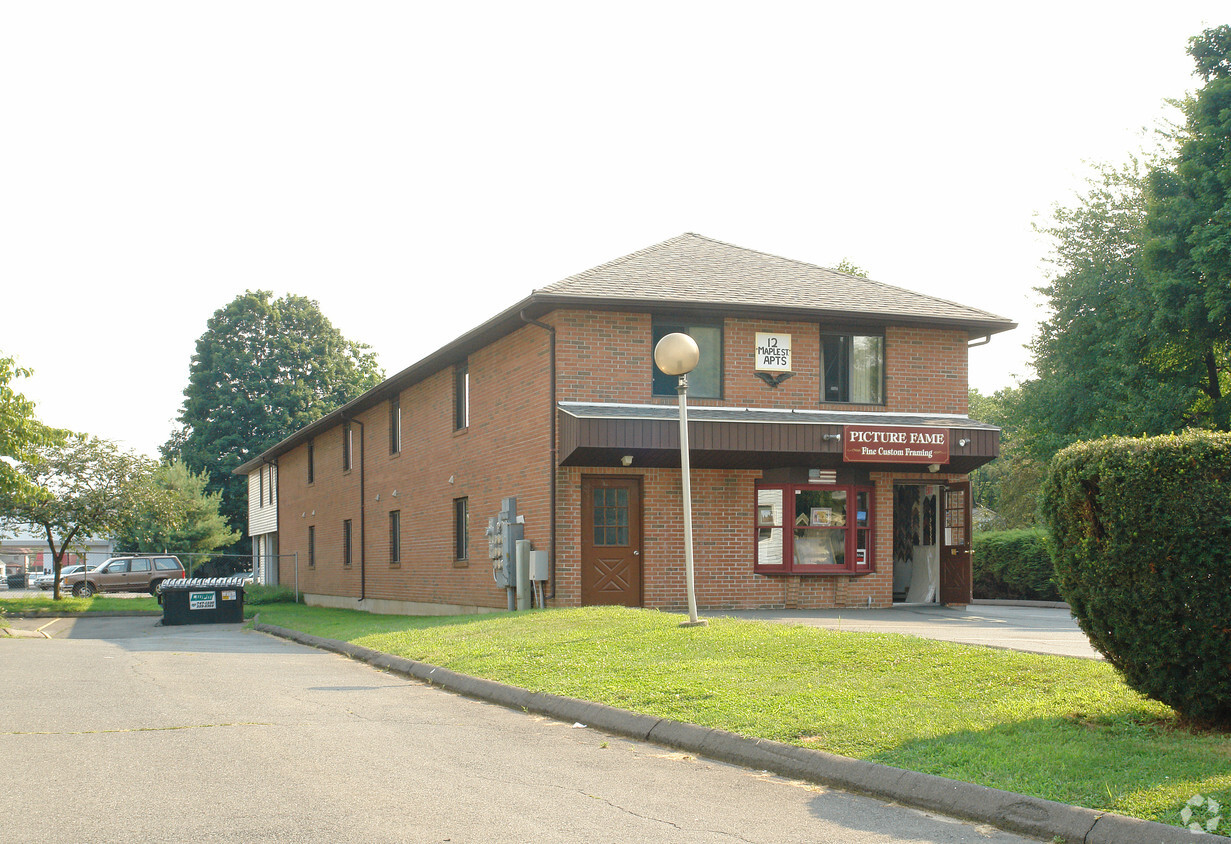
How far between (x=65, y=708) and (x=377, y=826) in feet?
18.4

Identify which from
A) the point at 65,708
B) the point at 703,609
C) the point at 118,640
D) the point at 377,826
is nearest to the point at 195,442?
the point at 118,640

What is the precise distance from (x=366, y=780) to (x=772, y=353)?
14777 millimetres

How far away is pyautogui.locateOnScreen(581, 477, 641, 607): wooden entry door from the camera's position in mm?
19500

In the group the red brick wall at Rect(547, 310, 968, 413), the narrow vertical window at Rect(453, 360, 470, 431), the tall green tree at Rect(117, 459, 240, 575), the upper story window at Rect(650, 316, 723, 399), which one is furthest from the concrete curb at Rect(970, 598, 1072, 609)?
the tall green tree at Rect(117, 459, 240, 575)

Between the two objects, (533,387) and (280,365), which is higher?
(280,365)

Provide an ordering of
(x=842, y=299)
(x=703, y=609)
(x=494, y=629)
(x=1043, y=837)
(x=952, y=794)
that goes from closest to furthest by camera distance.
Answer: (x=1043, y=837) < (x=952, y=794) < (x=494, y=629) < (x=703, y=609) < (x=842, y=299)

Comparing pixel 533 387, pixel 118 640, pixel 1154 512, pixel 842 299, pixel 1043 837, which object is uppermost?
pixel 842 299

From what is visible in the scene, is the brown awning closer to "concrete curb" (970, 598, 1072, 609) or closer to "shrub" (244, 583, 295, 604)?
"concrete curb" (970, 598, 1072, 609)

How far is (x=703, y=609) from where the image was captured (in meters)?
19.6

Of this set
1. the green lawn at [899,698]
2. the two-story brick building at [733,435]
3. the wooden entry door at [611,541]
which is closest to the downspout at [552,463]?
the two-story brick building at [733,435]

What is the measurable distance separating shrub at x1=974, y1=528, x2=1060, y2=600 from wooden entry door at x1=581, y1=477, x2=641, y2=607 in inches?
526

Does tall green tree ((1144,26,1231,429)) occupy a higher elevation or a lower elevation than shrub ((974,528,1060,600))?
higher

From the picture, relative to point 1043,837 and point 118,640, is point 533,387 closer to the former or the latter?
point 118,640

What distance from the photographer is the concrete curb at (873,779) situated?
517 centimetres
